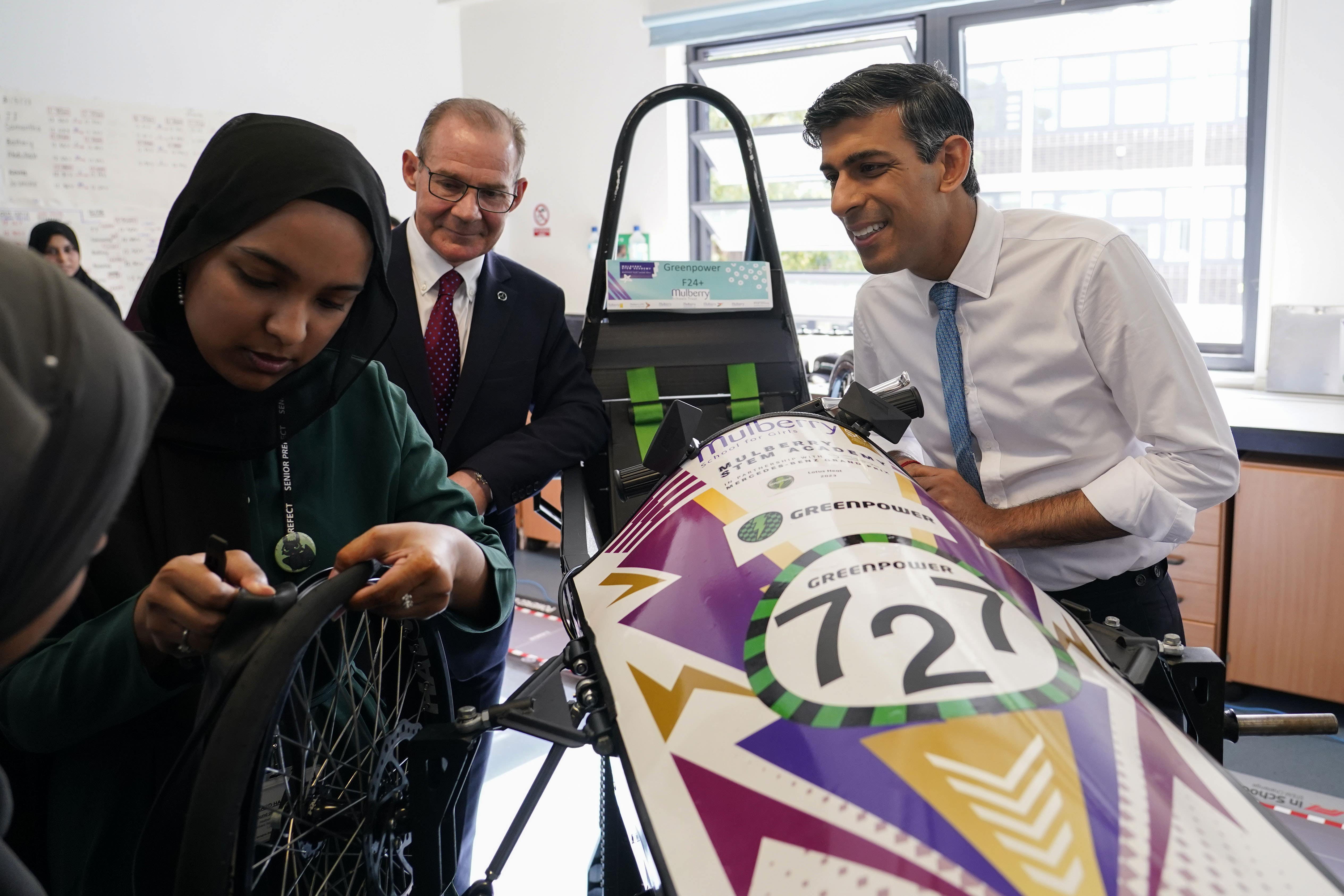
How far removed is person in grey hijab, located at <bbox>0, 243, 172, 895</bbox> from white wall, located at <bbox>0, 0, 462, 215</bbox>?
3.03 metres

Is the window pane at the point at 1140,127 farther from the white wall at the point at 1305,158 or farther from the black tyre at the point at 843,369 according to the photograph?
the black tyre at the point at 843,369

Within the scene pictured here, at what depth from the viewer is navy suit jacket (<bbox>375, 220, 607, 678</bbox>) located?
164 centimetres

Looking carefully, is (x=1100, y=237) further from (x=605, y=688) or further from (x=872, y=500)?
(x=605, y=688)

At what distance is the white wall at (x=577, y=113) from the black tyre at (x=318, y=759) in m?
3.97

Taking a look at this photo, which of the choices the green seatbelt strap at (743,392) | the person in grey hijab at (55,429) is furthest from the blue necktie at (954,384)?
the person in grey hijab at (55,429)

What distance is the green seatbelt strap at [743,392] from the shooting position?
72.7 inches

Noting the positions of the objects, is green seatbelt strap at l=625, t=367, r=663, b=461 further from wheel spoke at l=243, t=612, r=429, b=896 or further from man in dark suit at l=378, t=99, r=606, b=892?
wheel spoke at l=243, t=612, r=429, b=896

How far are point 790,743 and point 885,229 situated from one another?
102 centimetres

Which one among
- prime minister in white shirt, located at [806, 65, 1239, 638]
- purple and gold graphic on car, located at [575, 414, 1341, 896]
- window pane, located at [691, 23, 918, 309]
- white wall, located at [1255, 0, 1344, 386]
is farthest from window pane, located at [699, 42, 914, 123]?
purple and gold graphic on car, located at [575, 414, 1341, 896]

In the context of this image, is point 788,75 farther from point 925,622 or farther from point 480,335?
point 925,622

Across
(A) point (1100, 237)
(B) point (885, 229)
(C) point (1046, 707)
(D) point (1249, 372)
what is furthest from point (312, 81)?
(C) point (1046, 707)

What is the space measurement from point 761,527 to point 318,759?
1.52 ft

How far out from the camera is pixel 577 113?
4867mm

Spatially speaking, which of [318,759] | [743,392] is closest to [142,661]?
[318,759]
